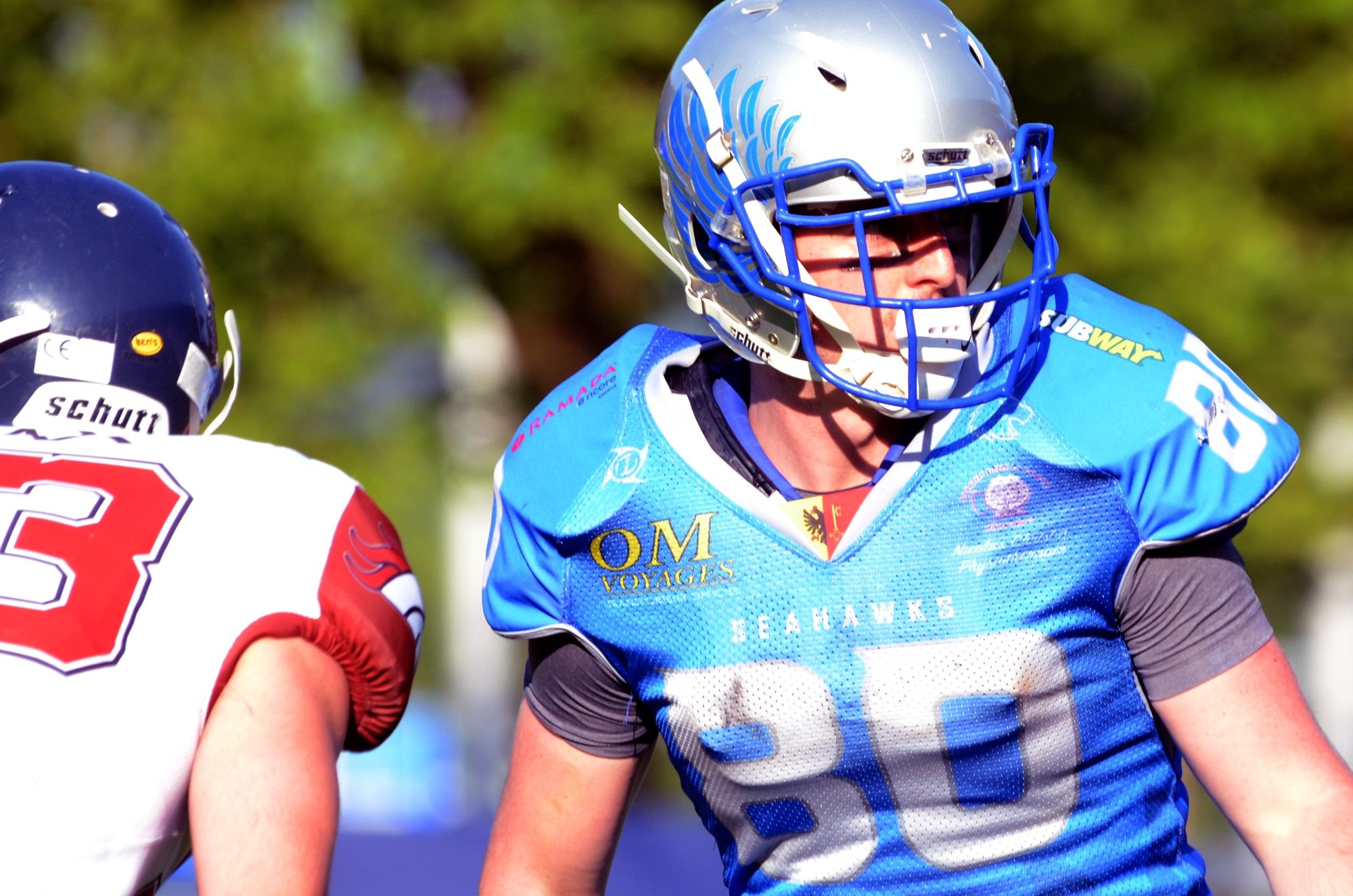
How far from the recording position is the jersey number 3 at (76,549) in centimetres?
173

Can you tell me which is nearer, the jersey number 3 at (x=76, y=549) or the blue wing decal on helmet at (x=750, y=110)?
the jersey number 3 at (x=76, y=549)

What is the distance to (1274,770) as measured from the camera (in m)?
1.84

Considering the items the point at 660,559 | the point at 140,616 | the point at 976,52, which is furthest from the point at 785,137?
the point at 140,616

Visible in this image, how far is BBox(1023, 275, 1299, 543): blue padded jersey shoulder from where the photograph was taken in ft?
6.19

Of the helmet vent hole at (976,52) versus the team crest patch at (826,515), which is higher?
the helmet vent hole at (976,52)

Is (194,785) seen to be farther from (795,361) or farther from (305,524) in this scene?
(795,361)

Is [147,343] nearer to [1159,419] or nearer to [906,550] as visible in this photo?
[906,550]

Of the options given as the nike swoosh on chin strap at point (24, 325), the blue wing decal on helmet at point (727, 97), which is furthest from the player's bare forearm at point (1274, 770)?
the nike swoosh on chin strap at point (24, 325)

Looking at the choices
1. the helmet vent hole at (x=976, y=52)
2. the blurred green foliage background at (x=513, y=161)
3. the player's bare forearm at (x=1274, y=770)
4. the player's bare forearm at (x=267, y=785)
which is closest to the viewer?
the player's bare forearm at (x=267, y=785)

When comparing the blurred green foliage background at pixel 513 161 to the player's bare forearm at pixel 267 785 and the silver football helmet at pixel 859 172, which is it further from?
the player's bare forearm at pixel 267 785

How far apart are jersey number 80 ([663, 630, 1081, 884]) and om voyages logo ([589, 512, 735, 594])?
0.12m

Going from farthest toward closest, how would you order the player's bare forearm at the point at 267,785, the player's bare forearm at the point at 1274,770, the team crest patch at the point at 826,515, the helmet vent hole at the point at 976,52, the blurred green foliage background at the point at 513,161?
the blurred green foliage background at the point at 513,161 < the helmet vent hole at the point at 976,52 < the team crest patch at the point at 826,515 < the player's bare forearm at the point at 1274,770 < the player's bare forearm at the point at 267,785

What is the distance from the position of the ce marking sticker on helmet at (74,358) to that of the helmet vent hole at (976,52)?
49.2 inches

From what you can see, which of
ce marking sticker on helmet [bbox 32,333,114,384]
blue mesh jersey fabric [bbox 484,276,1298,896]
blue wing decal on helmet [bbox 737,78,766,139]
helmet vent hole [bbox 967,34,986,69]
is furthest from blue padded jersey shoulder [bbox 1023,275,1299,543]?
ce marking sticker on helmet [bbox 32,333,114,384]
